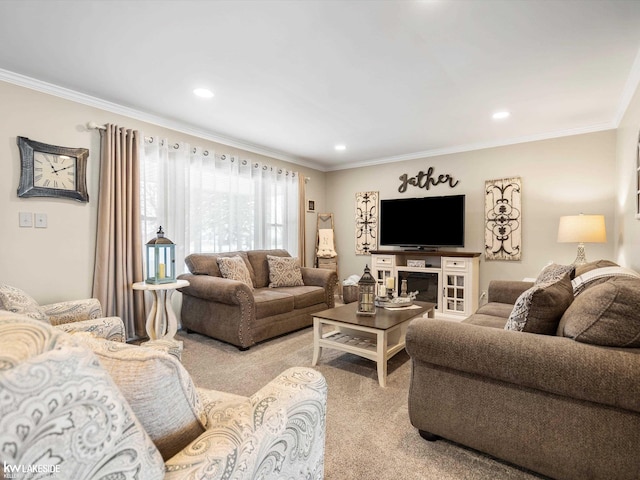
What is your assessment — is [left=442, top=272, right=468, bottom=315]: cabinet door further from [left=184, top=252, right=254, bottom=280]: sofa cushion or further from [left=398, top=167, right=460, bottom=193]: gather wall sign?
[left=184, top=252, right=254, bottom=280]: sofa cushion

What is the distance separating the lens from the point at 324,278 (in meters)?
4.28

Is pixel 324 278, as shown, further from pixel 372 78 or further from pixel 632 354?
pixel 632 354

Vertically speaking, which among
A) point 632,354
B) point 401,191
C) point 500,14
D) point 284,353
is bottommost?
point 284,353

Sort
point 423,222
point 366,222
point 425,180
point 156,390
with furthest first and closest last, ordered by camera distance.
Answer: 1. point 366,222
2. point 425,180
3. point 423,222
4. point 156,390

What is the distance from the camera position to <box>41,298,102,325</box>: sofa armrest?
224cm

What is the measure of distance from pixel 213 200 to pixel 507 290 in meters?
3.46

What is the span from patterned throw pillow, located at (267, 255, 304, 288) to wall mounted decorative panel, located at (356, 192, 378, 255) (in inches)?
62.9

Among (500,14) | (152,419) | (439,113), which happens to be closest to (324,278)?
(439,113)

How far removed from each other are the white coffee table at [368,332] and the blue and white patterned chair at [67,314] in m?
1.46

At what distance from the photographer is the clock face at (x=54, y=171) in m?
2.77

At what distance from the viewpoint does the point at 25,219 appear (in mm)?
2721

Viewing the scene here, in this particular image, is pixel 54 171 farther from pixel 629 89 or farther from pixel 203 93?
pixel 629 89

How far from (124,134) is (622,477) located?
13.7ft

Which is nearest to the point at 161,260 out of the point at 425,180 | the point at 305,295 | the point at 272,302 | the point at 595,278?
the point at 272,302
